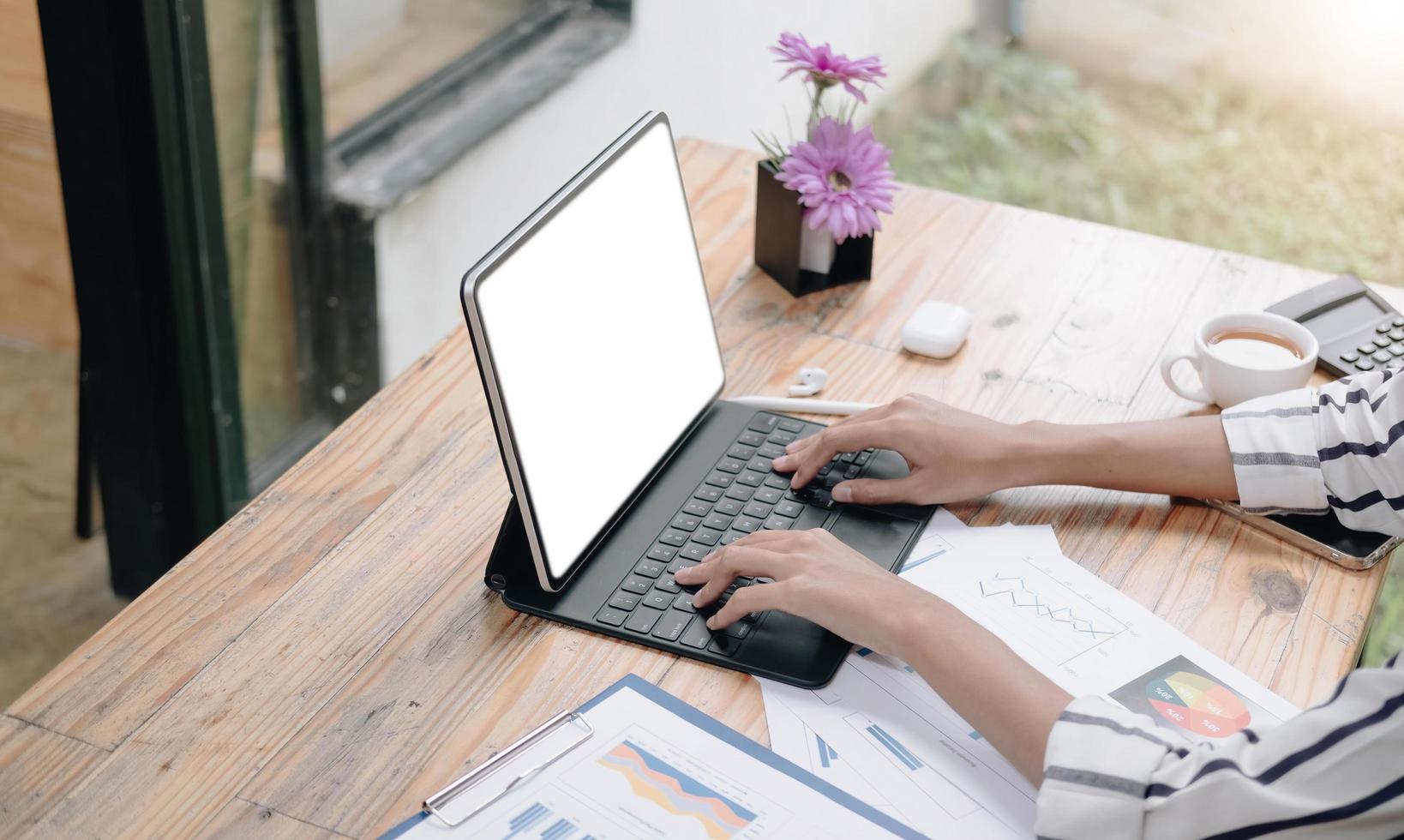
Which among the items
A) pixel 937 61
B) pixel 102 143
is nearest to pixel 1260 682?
pixel 102 143

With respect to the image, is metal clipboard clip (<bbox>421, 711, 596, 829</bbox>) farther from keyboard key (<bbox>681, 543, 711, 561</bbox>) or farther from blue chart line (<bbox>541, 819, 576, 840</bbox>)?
keyboard key (<bbox>681, 543, 711, 561</bbox>)

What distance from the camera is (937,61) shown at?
267cm

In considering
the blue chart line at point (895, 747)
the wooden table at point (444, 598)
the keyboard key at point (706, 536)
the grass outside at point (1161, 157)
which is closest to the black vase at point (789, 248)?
A: the wooden table at point (444, 598)

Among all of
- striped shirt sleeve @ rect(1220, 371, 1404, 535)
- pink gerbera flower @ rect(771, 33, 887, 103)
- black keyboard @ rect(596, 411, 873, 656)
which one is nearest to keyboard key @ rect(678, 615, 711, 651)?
black keyboard @ rect(596, 411, 873, 656)

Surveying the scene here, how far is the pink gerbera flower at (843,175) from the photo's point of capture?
1.28 m

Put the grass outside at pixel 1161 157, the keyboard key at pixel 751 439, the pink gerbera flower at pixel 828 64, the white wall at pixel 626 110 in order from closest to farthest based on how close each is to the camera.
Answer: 1. the keyboard key at pixel 751 439
2. the pink gerbera flower at pixel 828 64
3. the white wall at pixel 626 110
4. the grass outside at pixel 1161 157

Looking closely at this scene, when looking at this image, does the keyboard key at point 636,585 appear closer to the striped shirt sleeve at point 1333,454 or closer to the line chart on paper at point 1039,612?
the line chart on paper at point 1039,612

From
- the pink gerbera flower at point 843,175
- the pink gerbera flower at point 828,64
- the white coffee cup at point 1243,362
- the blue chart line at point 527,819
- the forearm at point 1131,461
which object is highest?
the pink gerbera flower at point 828,64

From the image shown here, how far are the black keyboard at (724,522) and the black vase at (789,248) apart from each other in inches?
10.3

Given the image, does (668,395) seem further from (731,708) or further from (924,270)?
(924,270)

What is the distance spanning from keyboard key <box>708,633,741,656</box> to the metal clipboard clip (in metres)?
0.11

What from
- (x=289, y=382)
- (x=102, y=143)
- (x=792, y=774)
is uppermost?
(x=792, y=774)

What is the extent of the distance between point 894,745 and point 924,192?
90 cm

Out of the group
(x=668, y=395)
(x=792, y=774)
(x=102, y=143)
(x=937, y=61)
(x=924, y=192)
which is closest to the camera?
(x=792, y=774)
